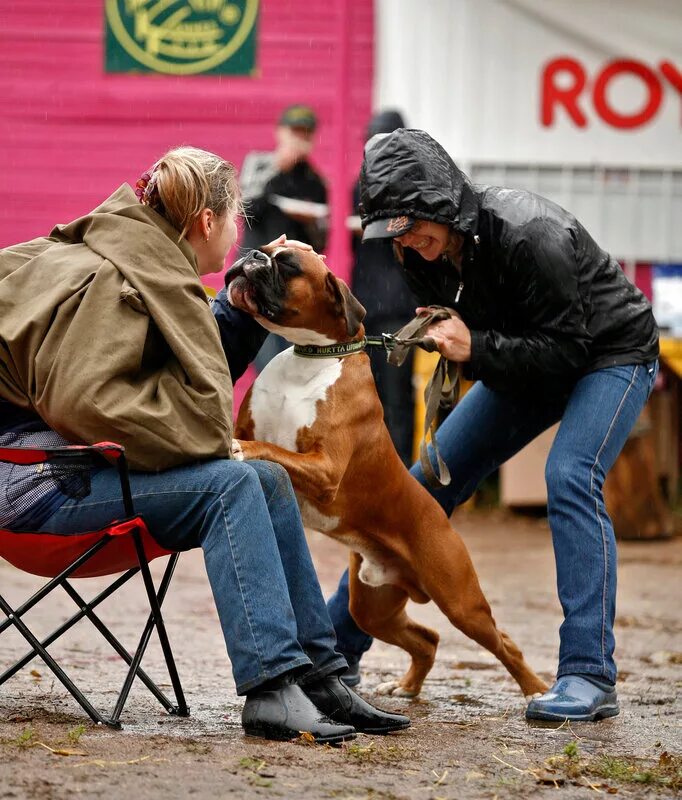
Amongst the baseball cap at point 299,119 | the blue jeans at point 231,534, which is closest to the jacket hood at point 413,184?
the blue jeans at point 231,534

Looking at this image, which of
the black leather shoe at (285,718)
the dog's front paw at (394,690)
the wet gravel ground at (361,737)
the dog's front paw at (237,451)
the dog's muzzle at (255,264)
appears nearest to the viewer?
the wet gravel ground at (361,737)

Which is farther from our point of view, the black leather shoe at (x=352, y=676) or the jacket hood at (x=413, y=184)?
the black leather shoe at (x=352, y=676)

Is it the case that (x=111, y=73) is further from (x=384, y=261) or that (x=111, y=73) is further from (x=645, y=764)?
(x=645, y=764)

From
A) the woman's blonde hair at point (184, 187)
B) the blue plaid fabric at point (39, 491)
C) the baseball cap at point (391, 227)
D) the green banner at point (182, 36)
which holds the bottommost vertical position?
the blue plaid fabric at point (39, 491)

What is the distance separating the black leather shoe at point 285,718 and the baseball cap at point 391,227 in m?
1.41

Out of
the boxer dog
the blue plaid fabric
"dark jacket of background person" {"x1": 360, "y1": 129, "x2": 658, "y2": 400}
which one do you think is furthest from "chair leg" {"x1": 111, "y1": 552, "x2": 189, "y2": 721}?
"dark jacket of background person" {"x1": 360, "y1": 129, "x2": 658, "y2": 400}

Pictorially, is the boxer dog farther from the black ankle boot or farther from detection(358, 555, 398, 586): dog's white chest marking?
the black ankle boot

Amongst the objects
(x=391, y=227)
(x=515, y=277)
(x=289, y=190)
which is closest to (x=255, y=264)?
(x=391, y=227)

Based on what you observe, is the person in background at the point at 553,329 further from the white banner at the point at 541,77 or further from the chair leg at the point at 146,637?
the white banner at the point at 541,77

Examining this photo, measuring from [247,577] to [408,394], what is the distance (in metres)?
5.76

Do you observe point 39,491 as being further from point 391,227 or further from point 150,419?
point 391,227

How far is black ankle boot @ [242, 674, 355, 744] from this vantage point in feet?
11.0

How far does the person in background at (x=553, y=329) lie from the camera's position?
400 cm

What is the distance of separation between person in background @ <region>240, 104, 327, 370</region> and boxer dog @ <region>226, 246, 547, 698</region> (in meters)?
4.27
